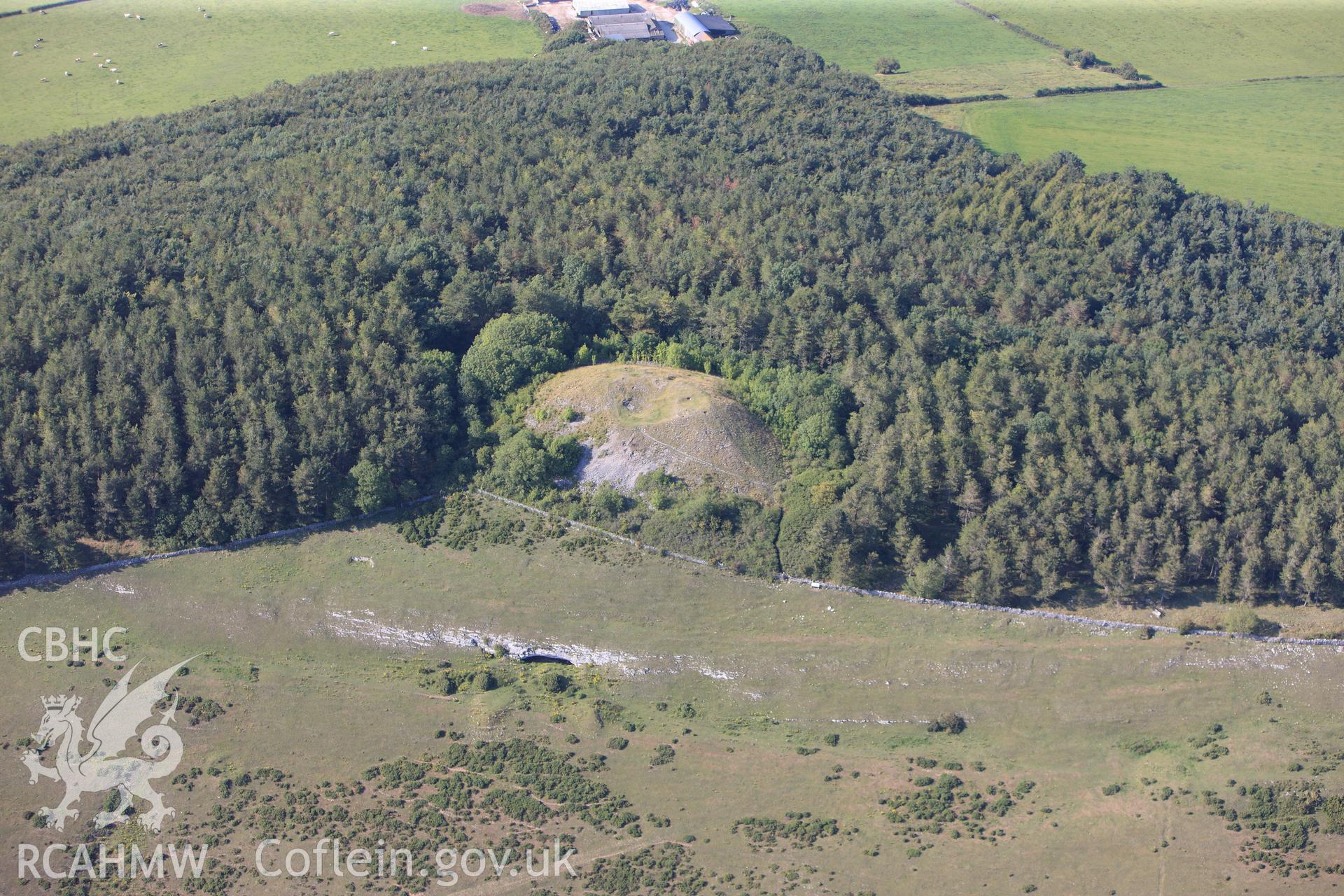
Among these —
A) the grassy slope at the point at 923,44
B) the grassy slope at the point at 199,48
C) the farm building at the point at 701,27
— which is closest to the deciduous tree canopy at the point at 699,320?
the grassy slope at the point at 199,48

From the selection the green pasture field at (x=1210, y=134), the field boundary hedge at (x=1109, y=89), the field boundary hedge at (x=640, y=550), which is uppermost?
the field boundary hedge at (x=1109, y=89)

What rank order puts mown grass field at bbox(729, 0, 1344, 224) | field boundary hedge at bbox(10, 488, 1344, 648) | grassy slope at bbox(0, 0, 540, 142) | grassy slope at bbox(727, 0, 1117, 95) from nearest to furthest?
1. field boundary hedge at bbox(10, 488, 1344, 648)
2. mown grass field at bbox(729, 0, 1344, 224)
3. grassy slope at bbox(0, 0, 540, 142)
4. grassy slope at bbox(727, 0, 1117, 95)

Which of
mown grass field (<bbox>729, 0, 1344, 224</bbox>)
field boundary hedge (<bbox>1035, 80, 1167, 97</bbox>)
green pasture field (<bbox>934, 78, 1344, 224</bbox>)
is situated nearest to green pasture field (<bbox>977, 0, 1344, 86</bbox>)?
mown grass field (<bbox>729, 0, 1344, 224</bbox>)

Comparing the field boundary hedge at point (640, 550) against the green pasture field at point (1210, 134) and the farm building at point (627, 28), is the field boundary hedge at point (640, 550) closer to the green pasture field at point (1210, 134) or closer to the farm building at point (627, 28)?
the green pasture field at point (1210, 134)

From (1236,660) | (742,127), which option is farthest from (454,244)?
(1236,660)

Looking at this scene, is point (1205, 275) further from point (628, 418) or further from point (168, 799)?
point (168, 799)

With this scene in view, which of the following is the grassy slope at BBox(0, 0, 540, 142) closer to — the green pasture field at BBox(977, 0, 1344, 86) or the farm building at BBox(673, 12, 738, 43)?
the farm building at BBox(673, 12, 738, 43)

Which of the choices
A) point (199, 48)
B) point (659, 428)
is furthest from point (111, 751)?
point (199, 48)
